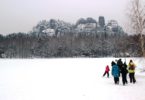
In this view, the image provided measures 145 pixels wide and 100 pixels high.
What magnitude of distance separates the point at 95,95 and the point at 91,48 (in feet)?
298

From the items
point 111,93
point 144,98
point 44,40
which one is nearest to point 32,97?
point 111,93

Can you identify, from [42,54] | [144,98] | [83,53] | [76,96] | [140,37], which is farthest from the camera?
[42,54]

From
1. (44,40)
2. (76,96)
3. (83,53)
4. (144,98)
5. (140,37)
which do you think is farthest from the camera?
(44,40)

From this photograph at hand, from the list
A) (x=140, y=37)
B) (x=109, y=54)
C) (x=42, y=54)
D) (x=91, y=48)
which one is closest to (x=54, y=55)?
(x=42, y=54)

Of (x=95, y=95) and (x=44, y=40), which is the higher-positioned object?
(x=44, y=40)

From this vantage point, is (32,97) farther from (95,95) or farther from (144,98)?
(144,98)

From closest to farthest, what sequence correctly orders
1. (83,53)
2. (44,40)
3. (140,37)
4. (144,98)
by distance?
(144,98)
(140,37)
(83,53)
(44,40)

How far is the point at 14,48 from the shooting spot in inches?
4747

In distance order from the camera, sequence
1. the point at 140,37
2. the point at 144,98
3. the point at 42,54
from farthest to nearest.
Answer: the point at 42,54
the point at 140,37
the point at 144,98

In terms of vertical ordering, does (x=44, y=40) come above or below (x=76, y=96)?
above

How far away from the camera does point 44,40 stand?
117312 millimetres

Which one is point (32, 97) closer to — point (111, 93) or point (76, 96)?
point (76, 96)

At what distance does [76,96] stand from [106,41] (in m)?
98.6

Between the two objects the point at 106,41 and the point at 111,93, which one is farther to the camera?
the point at 106,41
